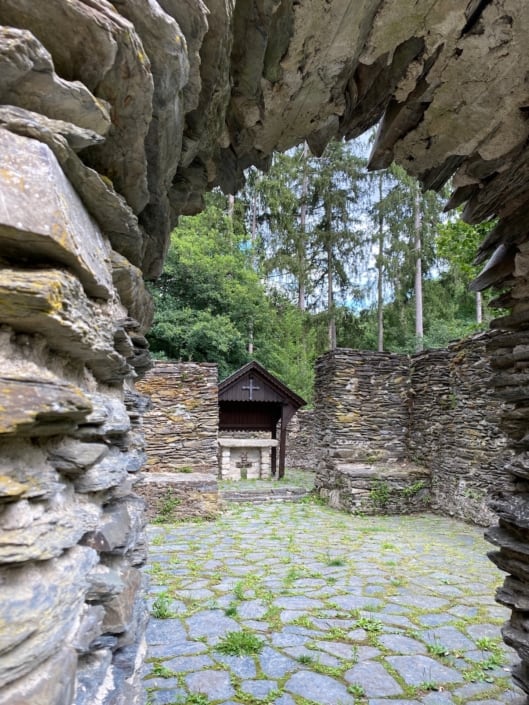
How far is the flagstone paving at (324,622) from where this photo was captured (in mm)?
2723

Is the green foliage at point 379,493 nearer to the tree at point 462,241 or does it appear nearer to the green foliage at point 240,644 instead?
the tree at point 462,241

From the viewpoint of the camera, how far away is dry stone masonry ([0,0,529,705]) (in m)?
0.86

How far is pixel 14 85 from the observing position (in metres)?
0.96

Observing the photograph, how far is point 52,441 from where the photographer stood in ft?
3.28

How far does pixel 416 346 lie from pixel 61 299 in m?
19.7

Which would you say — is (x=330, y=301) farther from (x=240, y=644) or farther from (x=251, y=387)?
(x=240, y=644)

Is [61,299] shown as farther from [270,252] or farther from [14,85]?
[270,252]

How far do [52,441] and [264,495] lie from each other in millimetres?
9833

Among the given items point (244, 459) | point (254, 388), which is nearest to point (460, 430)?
point (254, 388)

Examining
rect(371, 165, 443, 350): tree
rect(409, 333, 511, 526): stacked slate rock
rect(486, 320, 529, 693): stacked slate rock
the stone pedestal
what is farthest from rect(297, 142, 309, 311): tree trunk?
rect(486, 320, 529, 693): stacked slate rock

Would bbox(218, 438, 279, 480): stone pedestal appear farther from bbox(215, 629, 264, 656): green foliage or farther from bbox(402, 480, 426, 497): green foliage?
bbox(215, 629, 264, 656): green foliage

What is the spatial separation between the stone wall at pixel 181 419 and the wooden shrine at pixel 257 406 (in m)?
2.85

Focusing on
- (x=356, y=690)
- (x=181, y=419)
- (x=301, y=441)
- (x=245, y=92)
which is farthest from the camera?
(x=301, y=441)

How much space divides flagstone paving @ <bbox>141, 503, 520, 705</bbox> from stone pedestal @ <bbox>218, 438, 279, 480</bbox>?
6.91m
